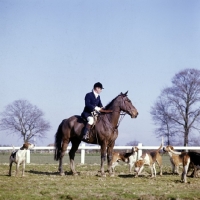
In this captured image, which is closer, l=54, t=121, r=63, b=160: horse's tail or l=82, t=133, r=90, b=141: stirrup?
l=82, t=133, r=90, b=141: stirrup

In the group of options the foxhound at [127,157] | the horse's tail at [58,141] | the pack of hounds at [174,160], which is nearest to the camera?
the pack of hounds at [174,160]

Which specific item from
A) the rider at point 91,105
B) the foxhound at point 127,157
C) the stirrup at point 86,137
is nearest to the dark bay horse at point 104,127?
the stirrup at point 86,137

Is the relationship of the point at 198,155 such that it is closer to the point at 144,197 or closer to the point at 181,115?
the point at 144,197

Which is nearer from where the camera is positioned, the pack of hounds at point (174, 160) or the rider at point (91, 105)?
the pack of hounds at point (174, 160)

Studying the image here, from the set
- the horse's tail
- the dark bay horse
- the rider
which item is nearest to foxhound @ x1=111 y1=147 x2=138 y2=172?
the dark bay horse

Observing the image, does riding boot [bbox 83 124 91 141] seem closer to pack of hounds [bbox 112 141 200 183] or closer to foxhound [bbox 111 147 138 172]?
pack of hounds [bbox 112 141 200 183]

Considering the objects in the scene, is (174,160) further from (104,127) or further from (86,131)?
(86,131)

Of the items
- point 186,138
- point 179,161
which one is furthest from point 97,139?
point 186,138

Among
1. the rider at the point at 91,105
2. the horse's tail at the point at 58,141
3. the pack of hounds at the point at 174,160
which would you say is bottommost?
the pack of hounds at the point at 174,160

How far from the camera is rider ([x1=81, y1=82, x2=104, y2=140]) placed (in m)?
14.6

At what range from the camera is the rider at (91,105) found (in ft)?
47.9

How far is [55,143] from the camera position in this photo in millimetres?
15953

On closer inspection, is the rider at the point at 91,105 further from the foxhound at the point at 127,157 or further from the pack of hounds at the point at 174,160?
the foxhound at the point at 127,157

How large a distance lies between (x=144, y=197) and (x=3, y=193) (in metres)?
3.27
